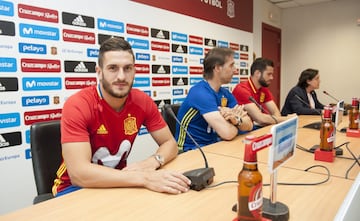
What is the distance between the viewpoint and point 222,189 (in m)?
1.06

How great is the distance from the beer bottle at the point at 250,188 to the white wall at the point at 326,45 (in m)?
5.31

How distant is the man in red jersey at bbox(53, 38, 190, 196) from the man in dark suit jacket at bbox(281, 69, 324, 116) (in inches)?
91.7

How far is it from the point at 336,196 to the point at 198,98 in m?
1.16

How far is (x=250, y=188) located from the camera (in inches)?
26.9

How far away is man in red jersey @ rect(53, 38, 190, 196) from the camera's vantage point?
110 cm

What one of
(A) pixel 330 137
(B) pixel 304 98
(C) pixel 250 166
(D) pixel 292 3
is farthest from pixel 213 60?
(D) pixel 292 3

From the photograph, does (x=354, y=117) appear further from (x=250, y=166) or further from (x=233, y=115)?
(x=250, y=166)

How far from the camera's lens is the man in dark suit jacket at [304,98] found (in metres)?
3.38

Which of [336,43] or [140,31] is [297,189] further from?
[336,43]

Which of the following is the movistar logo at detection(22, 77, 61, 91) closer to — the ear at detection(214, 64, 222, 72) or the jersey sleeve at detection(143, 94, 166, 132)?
the jersey sleeve at detection(143, 94, 166, 132)

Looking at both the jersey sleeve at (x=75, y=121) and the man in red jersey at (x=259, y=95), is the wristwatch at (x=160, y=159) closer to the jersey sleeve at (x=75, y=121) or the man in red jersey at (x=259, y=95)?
the jersey sleeve at (x=75, y=121)

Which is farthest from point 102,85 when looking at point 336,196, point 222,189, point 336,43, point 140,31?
point 336,43

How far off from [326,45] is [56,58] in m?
4.93

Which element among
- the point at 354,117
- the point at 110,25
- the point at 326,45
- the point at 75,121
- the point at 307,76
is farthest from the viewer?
the point at 326,45
